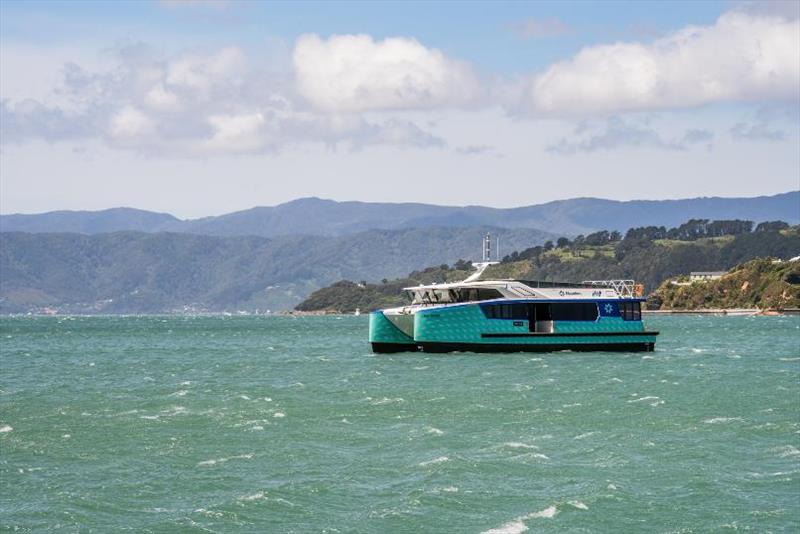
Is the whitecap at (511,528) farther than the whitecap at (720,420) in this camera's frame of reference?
No

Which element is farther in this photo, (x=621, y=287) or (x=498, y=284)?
(x=621, y=287)

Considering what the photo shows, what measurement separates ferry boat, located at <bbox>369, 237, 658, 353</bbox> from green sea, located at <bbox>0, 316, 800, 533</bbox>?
15995 millimetres

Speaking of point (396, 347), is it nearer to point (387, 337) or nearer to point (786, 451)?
point (387, 337)

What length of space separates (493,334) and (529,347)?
3.03 meters

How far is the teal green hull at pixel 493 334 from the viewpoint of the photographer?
94.3 meters

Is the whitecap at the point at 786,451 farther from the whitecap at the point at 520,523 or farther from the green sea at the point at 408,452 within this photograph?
the whitecap at the point at 520,523

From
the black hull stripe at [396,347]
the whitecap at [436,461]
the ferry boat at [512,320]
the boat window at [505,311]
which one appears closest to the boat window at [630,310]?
the ferry boat at [512,320]

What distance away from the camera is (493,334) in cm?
9462

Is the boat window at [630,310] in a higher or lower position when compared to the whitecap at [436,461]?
higher

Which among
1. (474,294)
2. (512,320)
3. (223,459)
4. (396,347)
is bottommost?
(223,459)

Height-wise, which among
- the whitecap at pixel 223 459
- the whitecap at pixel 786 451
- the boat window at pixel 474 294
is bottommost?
the whitecap at pixel 786 451

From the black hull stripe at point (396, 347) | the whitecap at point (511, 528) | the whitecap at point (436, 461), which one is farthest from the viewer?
the black hull stripe at point (396, 347)

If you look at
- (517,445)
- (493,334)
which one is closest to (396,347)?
(493,334)

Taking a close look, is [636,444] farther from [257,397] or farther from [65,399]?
Answer: [65,399]
